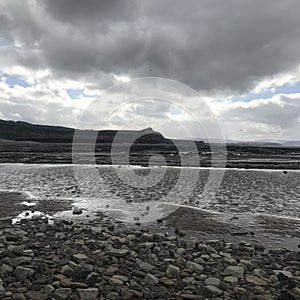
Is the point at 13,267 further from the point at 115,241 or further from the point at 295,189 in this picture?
the point at 295,189

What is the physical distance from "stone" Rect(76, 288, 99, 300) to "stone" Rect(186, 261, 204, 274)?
3.01 meters

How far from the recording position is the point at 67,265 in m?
9.45

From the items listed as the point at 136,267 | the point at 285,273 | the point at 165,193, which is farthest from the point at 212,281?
the point at 165,193

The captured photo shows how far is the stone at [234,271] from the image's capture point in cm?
984

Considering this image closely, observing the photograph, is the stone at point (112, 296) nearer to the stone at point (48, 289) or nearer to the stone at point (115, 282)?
the stone at point (115, 282)

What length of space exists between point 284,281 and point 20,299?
6.44m

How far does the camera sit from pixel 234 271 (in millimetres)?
9977

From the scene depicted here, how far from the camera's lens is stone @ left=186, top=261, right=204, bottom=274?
1001cm

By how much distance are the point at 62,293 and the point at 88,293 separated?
56cm

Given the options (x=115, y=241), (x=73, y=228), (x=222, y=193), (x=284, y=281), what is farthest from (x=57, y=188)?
(x=284, y=281)

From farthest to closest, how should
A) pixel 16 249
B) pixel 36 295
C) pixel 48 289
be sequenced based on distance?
pixel 16 249
pixel 48 289
pixel 36 295

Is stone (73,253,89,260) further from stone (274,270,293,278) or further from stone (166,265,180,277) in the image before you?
stone (274,270,293,278)

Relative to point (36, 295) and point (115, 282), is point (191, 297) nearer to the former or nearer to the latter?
point (115, 282)

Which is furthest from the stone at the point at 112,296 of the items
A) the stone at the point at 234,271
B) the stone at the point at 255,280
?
the stone at the point at 255,280
